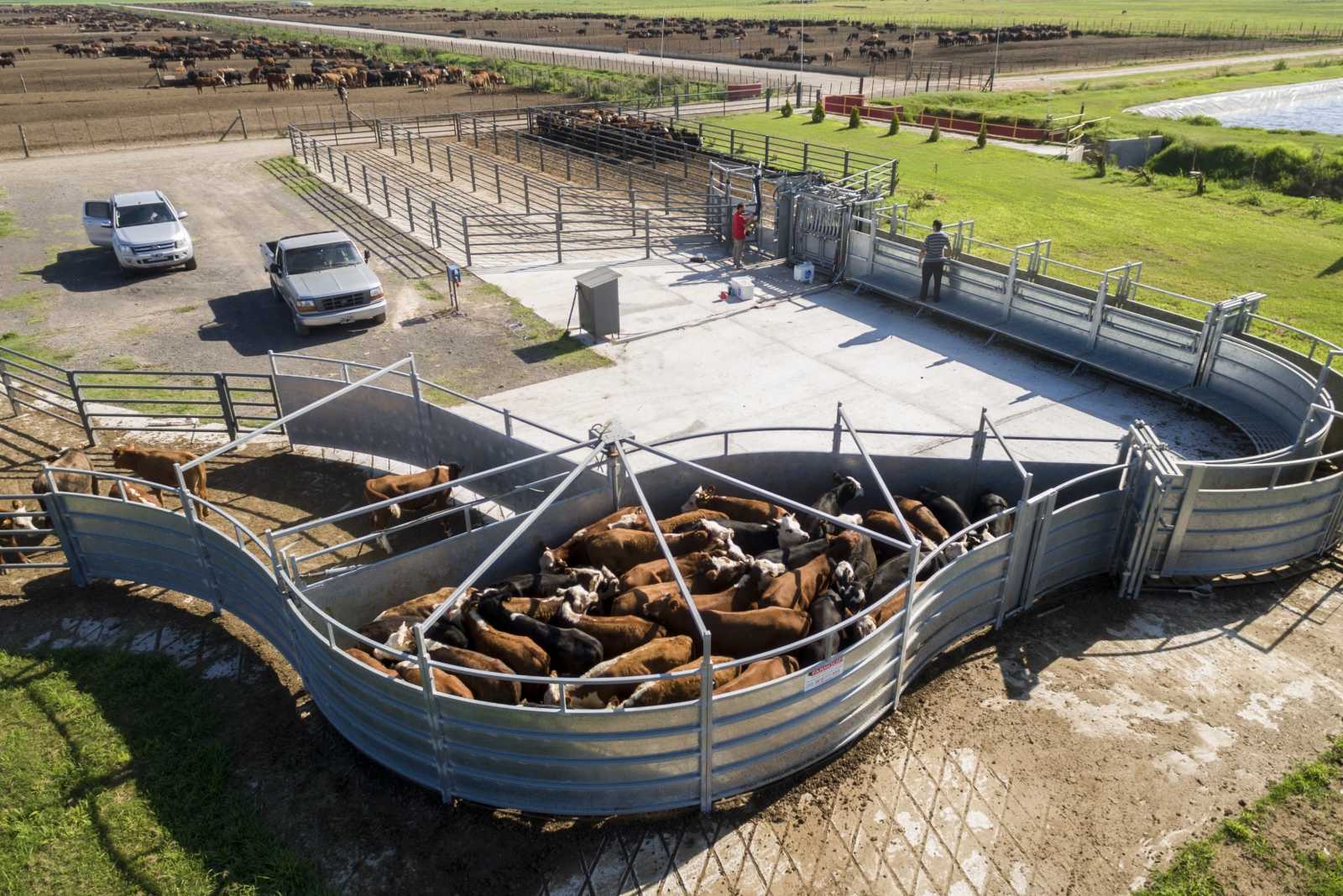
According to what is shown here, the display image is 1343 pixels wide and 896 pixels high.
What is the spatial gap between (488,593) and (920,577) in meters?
4.24

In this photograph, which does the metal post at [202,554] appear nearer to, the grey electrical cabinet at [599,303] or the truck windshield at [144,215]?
→ the grey electrical cabinet at [599,303]

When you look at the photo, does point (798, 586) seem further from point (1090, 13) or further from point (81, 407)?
point (1090, 13)

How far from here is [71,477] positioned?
1149 cm

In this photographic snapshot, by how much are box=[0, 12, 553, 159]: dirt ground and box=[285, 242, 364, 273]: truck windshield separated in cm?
2597

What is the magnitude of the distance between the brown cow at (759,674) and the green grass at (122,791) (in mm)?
3300

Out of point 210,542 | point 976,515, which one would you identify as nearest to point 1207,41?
point 976,515

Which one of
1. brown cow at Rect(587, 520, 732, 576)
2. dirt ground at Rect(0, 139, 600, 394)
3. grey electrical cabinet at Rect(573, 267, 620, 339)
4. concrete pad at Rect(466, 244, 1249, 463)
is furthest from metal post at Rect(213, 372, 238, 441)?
brown cow at Rect(587, 520, 732, 576)

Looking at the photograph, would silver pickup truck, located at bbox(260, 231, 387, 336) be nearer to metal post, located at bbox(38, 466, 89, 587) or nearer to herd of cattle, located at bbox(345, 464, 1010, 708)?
metal post, located at bbox(38, 466, 89, 587)

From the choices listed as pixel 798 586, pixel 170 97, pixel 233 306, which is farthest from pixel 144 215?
pixel 170 97

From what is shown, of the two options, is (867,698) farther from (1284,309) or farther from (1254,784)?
(1284,309)

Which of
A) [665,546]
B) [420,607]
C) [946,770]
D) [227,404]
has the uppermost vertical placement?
[665,546]

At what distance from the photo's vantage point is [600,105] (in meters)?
41.5

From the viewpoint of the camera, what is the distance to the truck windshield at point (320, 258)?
18.2m

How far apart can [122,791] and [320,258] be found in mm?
13370
